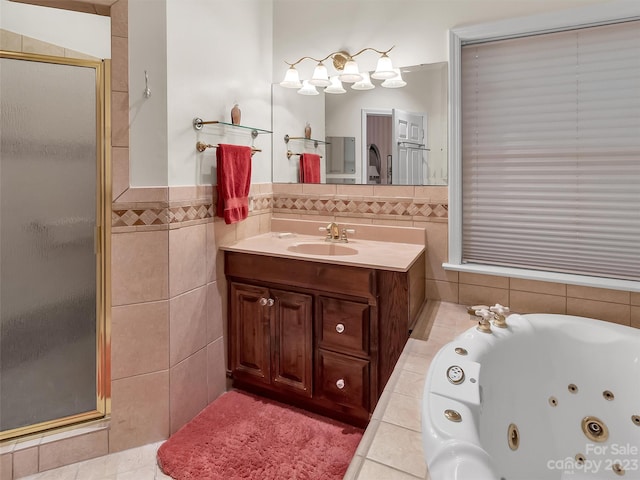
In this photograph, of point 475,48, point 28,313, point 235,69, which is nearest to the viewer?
point 28,313

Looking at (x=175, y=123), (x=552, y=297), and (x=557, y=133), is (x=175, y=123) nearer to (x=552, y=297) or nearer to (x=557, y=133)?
(x=557, y=133)

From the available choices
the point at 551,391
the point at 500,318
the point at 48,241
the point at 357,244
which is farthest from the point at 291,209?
the point at 551,391

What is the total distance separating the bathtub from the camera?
1.29m

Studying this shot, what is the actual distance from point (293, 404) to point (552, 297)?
1.50m

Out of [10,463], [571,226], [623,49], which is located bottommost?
[10,463]

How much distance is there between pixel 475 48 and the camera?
2035 millimetres

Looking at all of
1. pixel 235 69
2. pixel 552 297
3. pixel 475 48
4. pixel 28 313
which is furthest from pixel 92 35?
pixel 552 297

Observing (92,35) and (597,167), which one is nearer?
(92,35)

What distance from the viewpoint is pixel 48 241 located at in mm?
1737

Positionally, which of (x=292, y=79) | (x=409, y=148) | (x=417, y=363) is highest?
(x=292, y=79)

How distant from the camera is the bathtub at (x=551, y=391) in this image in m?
1.29

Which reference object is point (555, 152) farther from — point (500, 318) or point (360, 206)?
point (360, 206)

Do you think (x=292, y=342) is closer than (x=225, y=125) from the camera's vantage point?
Yes

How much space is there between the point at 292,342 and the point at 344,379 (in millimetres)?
338
